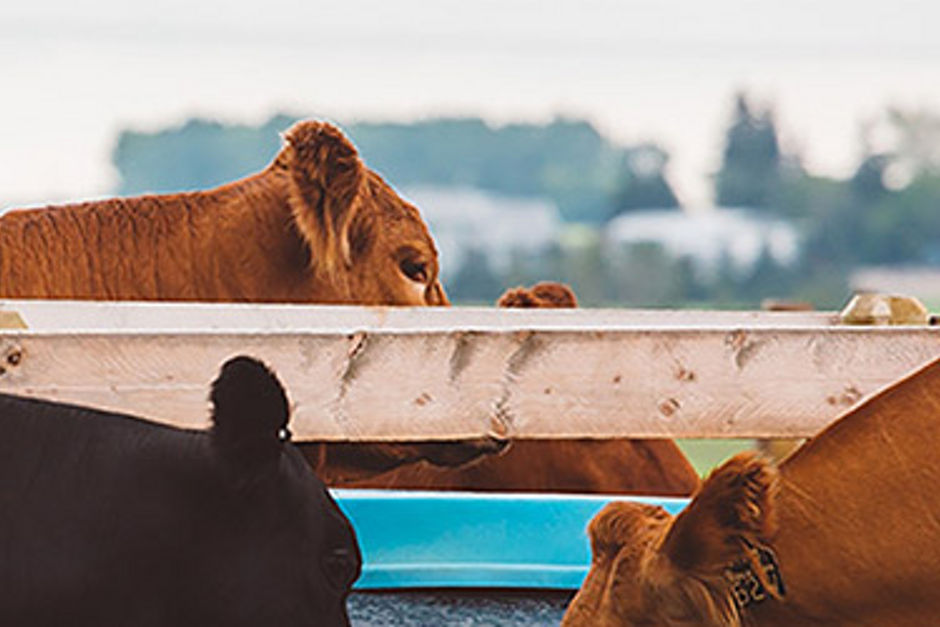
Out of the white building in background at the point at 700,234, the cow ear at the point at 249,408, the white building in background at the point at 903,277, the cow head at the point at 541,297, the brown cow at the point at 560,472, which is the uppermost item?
the cow ear at the point at 249,408

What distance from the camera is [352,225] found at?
4.63 metres

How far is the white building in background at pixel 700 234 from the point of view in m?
37.9

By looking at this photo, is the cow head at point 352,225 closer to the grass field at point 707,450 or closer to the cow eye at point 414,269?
the cow eye at point 414,269

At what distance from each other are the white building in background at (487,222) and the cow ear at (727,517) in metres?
34.0

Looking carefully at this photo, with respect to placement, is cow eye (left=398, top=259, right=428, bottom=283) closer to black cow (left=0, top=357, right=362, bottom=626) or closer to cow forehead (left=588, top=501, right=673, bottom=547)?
cow forehead (left=588, top=501, right=673, bottom=547)

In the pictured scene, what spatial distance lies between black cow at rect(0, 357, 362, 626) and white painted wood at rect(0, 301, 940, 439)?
30.5 inches

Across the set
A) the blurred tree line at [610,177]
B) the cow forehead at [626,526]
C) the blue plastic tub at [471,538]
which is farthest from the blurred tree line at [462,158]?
the cow forehead at [626,526]

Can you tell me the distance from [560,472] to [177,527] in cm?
276

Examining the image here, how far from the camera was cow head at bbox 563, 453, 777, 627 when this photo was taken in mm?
2504

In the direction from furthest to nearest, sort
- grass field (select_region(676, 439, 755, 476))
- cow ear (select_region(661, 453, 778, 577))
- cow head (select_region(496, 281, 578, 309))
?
grass field (select_region(676, 439, 755, 476)), cow head (select_region(496, 281, 578, 309)), cow ear (select_region(661, 453, 778, 577))

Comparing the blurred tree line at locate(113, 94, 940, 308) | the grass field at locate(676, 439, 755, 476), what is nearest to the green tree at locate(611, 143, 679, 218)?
the blurred tree line at locate(113, 94, 940, 308)

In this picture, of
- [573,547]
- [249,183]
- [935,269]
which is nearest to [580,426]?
[573,547]

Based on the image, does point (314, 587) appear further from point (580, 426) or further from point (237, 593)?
point (580, 426)

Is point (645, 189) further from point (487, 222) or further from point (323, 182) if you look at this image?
point (323, 182)
